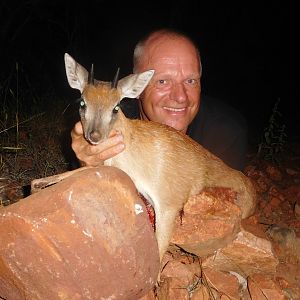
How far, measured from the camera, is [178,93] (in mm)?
6293

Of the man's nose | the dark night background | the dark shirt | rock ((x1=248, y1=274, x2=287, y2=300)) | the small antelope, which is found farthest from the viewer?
the dark night background

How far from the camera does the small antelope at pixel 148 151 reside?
4402 millimetres

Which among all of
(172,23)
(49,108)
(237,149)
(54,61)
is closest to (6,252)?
(237,149)

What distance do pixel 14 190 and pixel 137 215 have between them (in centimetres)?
299

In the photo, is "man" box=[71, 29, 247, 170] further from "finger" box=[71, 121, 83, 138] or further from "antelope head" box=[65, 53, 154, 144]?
"finger" box=[71, 121, 83, 138]

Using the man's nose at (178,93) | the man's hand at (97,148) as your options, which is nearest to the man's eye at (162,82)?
the man's nose at (178,93)

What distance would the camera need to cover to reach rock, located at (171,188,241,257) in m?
4.73

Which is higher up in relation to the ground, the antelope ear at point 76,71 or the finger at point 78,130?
the antelope ear at point 76,71

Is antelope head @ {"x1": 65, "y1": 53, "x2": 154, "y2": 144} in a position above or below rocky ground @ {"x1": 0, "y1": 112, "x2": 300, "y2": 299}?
above

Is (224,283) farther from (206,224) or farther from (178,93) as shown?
(178,93)

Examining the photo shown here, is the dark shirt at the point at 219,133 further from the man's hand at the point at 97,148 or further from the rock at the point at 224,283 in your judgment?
the rock at the point at 224,283

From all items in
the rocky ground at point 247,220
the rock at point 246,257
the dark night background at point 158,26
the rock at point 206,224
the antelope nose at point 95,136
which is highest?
the antelope nose at point 95,136

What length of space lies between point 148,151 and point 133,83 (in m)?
0.81

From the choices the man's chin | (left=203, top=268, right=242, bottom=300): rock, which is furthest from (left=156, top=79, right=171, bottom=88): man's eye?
(left=203, top=268, right=242, bottom=300): rock
